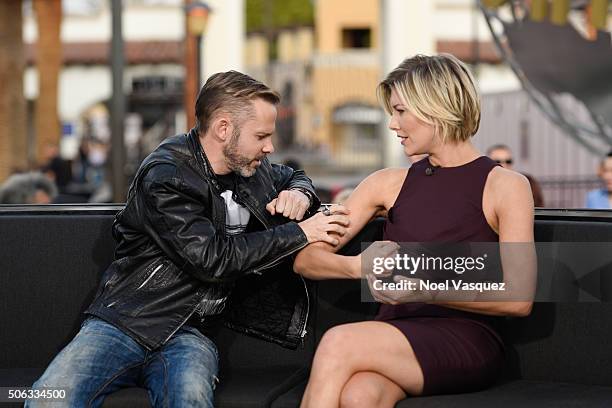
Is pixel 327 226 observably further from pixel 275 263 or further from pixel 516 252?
pixel 516 252

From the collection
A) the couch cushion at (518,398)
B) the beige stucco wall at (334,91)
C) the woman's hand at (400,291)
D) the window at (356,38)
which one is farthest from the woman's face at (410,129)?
the window at (356,38)

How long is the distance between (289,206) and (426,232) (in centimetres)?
50

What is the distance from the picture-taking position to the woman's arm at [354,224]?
405 cm

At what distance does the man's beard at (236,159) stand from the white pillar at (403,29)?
29.0 meters

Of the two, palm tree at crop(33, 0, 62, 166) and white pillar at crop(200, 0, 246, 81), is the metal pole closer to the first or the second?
palm tree at crop(33, 0, 62, 166)

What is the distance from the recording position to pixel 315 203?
4.42m

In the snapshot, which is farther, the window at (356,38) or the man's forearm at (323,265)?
the window at (356,38)

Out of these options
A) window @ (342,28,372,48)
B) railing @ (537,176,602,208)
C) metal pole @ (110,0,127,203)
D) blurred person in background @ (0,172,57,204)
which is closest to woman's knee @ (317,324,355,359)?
blurred person in background @ (0,172,57,204)

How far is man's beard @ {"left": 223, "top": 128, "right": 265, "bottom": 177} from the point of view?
414 cm

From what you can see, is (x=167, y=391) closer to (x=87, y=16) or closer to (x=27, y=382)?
(x=27, y=382)

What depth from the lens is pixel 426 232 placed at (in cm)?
405

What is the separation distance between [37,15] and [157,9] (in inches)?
1068

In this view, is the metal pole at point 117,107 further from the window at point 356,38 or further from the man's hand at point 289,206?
the window at point 356,38

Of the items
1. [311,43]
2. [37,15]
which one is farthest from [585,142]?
[311,43]
